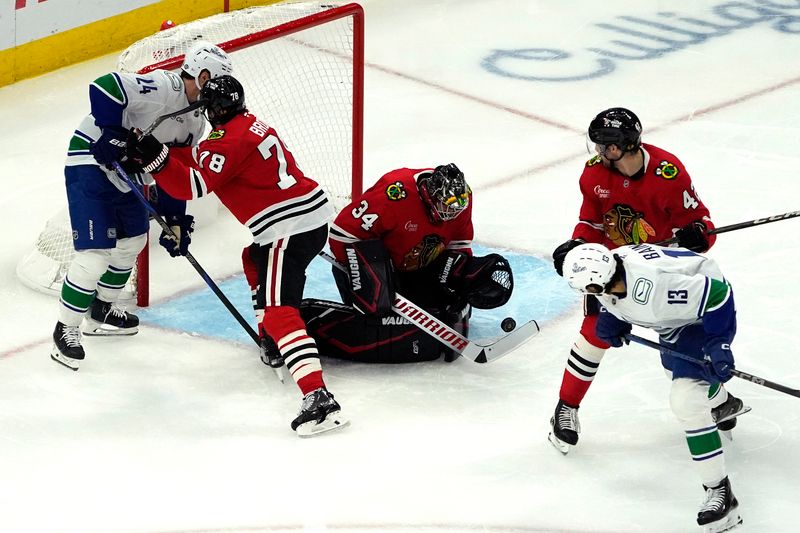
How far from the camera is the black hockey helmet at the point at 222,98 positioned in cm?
412

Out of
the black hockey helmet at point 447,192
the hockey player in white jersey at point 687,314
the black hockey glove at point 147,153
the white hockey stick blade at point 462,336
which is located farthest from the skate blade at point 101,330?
the hockey player in white jersey at point 687,314

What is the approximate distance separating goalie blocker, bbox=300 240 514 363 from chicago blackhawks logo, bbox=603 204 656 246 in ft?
1.69

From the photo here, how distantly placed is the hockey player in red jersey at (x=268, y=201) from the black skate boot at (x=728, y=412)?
110cm

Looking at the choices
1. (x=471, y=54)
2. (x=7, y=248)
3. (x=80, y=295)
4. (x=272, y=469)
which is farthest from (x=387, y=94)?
(x=272, y=469)

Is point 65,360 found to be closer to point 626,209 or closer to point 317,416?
point 317,416

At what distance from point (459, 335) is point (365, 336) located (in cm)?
31

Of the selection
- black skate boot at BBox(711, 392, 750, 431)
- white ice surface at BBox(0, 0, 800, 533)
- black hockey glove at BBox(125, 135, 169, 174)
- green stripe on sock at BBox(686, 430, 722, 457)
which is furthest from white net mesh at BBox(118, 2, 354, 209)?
green stripe on sock at BBox(686, 430, 722, 457)

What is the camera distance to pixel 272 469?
3.89 m

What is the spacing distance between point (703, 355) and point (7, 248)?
2.97 m

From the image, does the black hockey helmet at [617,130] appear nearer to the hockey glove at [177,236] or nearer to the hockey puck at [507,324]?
the hockey puck at [507,324]

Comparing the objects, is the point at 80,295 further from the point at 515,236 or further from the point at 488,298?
the point at 515,236

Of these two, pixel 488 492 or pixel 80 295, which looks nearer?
pixel 488 492

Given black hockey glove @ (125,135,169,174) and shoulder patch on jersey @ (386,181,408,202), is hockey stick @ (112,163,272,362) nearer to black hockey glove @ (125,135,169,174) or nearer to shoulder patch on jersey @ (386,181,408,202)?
black hockey glove @ (125,135,169,174)

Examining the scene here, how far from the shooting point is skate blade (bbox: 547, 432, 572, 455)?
156 inches
